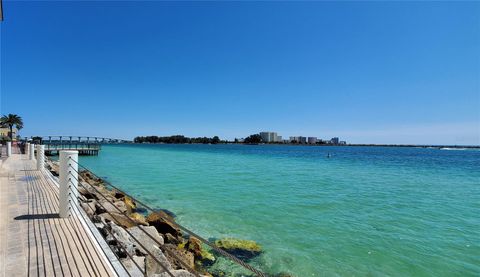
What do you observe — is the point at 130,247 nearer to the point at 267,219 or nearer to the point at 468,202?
the point at 267,219

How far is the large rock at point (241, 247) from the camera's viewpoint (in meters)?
7.97

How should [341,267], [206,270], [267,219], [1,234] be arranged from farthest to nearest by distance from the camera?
[267,219] → [341,267] → [206,270] → [1,234]

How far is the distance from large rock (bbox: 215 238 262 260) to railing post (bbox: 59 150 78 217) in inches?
174

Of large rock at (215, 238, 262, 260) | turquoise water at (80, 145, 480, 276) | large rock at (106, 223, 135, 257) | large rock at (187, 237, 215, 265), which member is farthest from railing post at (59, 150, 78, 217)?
turquoise water at (80, 145, 480, 276)

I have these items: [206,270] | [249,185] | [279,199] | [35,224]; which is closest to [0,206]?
[35,224]

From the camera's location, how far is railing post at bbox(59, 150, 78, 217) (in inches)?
220

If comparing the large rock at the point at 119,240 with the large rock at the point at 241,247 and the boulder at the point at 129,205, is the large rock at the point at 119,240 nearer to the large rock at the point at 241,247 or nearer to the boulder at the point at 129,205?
the large rock at the point at 241,247

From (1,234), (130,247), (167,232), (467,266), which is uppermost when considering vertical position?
(1,234)

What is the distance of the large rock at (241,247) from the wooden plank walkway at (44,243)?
4.37 meters

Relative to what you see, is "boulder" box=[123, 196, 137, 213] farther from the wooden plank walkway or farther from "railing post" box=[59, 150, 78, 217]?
"railing post" box=[59, 150, 78, 217]

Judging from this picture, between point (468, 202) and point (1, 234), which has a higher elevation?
point (1, 234)

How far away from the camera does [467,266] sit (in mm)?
8062

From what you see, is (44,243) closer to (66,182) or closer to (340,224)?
(66,182)

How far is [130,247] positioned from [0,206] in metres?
3.87
